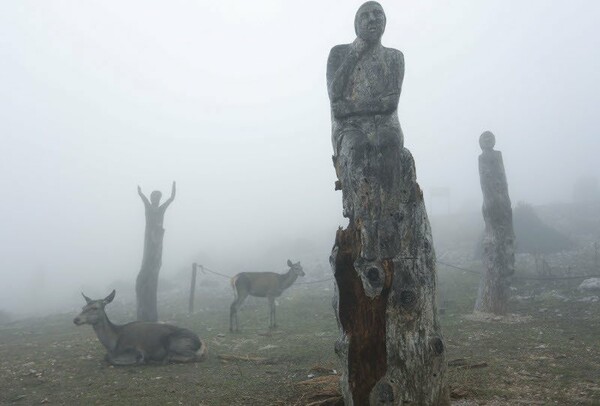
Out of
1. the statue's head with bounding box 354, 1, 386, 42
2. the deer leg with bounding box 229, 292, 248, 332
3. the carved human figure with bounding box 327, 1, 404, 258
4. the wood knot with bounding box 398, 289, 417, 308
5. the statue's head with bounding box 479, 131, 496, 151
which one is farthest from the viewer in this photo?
the statue's head with bounding box 479, 131, 496, 151

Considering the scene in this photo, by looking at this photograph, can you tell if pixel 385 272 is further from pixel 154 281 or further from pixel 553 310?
pixel 154 281

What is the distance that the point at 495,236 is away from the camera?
13.0 metres

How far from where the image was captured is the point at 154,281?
49.9ft

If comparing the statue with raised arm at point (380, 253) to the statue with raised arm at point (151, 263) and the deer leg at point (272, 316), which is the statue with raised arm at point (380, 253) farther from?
the statue with raised arm at point (151, 263)

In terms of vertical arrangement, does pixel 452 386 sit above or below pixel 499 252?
below

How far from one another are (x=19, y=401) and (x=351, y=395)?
213 inches

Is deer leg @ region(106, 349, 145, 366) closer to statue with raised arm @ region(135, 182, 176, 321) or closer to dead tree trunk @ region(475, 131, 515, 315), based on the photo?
statue with raised arm @ region(135, 182, 176, 321)

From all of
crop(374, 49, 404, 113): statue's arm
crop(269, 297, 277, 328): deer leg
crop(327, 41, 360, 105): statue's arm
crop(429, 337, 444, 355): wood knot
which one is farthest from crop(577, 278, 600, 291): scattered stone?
crop(327, 41, 360, 105): statue's arm

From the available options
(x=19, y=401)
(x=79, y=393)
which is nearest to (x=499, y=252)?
(x=79, y=393)

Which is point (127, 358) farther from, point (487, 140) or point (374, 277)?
point (487, 140)

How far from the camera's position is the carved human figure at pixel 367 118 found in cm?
484

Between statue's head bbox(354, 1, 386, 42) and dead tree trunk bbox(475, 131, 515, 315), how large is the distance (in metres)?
9.37

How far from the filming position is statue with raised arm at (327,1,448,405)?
441 cm

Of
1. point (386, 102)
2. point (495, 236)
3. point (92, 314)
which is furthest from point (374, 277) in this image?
point (495, 236)
